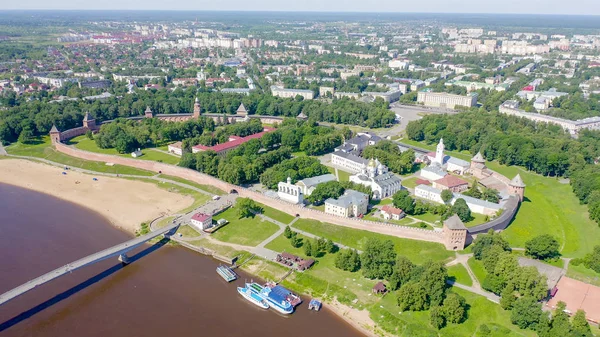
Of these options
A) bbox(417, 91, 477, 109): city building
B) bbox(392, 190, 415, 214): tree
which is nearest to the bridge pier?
bbox(392, 190, 415, 214): tree

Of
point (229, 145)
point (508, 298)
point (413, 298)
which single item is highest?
point (229, 145)

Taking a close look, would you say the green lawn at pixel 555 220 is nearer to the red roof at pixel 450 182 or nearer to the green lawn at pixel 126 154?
the red roof at pixel 450 182

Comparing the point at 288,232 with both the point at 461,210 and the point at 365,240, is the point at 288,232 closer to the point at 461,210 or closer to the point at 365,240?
the point at 365,240

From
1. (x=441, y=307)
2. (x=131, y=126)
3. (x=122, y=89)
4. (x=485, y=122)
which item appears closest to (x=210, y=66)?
(x=122, y=89)

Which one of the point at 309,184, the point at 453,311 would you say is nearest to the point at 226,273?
the point at 453,311

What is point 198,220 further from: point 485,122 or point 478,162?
point 485,122

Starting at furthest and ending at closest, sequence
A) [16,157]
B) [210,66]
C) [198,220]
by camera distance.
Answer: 1. [210,66]
2. [16,157]
3. [198,220]

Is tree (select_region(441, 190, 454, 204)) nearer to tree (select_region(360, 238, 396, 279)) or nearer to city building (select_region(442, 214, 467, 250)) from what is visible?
city building (select_region(442, 214, 467, 250))
